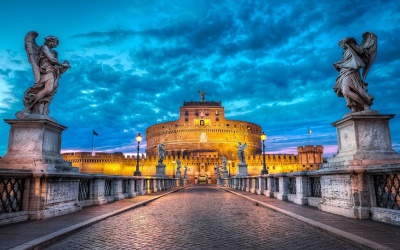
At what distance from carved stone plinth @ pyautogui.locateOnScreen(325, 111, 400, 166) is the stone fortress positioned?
7348 cm

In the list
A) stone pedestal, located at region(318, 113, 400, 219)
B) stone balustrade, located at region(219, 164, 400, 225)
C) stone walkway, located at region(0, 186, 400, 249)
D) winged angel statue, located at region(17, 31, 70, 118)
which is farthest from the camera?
winged angel statue, located at region(17, 31, 70, 118)

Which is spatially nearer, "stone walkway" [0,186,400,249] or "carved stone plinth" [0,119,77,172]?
"stone walkway" [0,186,400,249]

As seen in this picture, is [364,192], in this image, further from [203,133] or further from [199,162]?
[203,133]

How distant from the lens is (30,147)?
321 inches

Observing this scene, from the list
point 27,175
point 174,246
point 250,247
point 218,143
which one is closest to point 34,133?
point 27,175

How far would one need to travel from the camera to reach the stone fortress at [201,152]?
274ft

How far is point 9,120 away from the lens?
825cm

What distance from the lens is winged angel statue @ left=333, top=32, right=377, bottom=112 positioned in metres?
8.23

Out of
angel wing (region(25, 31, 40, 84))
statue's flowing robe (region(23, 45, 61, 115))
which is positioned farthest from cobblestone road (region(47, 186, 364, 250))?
angel wing (region(25, 31, 40, 84))

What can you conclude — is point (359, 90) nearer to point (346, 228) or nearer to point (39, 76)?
point (346, 228)

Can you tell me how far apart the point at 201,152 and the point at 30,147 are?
95.0 m

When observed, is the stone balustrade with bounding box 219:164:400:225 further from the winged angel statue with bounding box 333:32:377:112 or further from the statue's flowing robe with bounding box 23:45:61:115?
the statue's flowing robe with bounding box 23:45:61:115

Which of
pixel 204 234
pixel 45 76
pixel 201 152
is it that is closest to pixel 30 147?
pixel 45 76

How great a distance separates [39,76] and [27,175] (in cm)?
311
